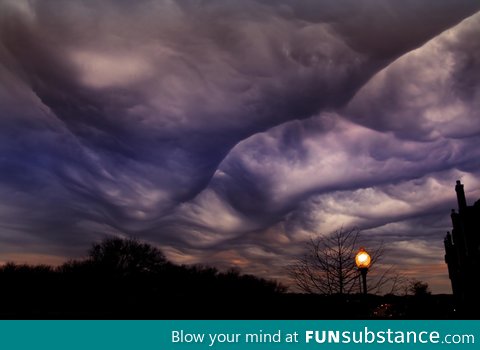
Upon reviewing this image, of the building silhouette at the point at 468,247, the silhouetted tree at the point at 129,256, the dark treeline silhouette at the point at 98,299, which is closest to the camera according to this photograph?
the dark treeline silhouette at the point at 98,299

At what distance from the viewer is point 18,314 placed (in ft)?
43.8

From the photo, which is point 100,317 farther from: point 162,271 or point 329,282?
point 162,271

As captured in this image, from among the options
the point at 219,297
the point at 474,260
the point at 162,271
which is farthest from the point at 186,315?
the point at 162,271

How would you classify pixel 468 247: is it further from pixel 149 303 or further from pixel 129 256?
pixel 129 256

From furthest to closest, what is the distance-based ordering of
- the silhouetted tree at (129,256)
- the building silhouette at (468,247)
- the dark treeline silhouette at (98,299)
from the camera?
1. the silhouetted tree at (129,256)
2. the building silhouette at (468,247)
3. the dark treeline silhouette at (98,299)

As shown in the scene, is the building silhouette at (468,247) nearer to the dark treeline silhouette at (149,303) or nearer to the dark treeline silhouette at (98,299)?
the dark treeline silhouette at (149,303)

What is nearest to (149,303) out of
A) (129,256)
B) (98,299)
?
(98,299)

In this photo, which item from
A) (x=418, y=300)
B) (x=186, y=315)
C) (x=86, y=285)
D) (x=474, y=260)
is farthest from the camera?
(x=474, y=260)

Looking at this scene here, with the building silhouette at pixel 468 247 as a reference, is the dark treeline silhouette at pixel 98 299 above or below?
below

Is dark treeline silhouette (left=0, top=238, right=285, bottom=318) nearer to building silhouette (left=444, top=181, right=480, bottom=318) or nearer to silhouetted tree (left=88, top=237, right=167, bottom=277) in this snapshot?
building silhouette (left=444, top=181, right=480, bottom=318)

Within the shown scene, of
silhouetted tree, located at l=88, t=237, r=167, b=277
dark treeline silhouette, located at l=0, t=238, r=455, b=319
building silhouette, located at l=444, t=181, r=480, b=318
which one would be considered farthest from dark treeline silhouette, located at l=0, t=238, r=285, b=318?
silhouetted tree, located at l=88, t=237, r=167, b=277


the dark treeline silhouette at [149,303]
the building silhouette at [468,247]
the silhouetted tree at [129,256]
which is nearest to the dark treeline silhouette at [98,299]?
the dark treeline silhouette at [149,303]

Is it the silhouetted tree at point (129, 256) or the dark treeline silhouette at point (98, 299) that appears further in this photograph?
the silhouetted tree at point (129, 256)

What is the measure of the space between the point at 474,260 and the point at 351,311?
19176 millimetres
